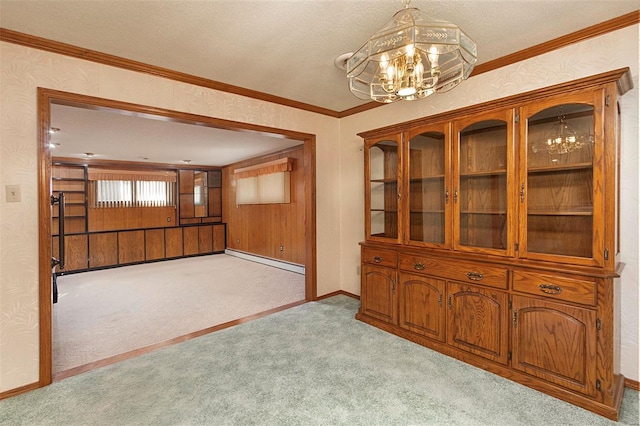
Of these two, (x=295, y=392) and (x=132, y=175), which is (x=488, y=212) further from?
(x=132, y=175)

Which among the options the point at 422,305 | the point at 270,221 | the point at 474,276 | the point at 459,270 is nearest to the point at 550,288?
the point at 474,276

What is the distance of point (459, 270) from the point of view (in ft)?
8.23

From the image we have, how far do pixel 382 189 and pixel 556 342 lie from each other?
1919 millimetres

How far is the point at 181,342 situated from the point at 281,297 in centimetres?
167

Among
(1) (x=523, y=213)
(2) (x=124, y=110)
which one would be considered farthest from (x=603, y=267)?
(2) (x=124, y=110)

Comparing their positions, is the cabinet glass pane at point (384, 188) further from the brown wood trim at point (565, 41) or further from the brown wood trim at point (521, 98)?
the brown wood trim at point (565, 41)

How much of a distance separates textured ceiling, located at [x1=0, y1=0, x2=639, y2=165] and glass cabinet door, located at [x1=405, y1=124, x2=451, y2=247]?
797 mm

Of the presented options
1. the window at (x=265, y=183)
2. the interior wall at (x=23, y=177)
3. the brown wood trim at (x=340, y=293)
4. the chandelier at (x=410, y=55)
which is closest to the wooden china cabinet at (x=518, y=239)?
the chandelier at (x=410, y=55)

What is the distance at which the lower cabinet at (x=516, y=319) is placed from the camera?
1859mm

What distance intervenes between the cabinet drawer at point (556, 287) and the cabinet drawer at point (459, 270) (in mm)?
109

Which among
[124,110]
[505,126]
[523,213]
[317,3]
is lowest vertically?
[523,213]

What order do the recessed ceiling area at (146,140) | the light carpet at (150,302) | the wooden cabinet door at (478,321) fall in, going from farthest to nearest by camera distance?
the recessed ceiling area at (146,140) < the light carpet at (150,302) < the wooden cabinet door at (478,321)

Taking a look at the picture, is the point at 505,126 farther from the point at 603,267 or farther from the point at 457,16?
the point at 603,267

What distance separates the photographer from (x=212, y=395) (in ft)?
6.77
